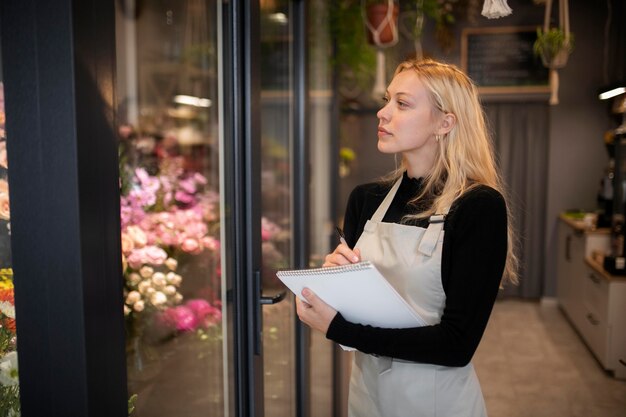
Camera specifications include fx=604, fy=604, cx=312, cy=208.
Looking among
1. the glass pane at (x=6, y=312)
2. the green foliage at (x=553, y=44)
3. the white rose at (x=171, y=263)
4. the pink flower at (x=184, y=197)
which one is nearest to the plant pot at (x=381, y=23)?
the green foliage at (x=553, y=44)

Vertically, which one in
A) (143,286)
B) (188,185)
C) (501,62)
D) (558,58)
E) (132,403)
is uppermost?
(501,62)

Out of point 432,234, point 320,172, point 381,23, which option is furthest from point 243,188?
point 381,23

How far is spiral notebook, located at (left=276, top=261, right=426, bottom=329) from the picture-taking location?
3.85 ft

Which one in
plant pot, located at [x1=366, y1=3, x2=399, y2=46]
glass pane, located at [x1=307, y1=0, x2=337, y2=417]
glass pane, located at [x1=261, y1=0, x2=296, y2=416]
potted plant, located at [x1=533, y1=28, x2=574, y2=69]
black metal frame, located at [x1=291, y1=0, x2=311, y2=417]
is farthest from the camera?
plant pot, located at [x1=366, y1=3, x2=399, y2=46]

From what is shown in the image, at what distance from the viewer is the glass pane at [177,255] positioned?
145cm

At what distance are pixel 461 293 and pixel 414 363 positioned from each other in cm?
25

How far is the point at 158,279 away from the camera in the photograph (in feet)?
5.04

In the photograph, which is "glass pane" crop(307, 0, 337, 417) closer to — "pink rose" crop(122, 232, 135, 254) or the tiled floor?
the tiled floor

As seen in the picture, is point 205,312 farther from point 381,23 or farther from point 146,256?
point 381,23

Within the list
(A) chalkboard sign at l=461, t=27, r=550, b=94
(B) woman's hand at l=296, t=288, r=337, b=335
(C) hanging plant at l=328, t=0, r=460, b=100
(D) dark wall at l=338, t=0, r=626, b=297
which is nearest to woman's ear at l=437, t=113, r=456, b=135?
(B) woman's hand at l=296, t=288, r=337, b=335

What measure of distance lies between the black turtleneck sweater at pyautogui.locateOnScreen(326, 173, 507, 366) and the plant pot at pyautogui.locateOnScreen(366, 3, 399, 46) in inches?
86.6

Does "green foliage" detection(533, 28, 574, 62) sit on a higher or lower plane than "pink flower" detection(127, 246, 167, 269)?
higher

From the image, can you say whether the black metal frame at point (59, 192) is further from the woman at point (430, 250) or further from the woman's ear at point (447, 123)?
the woman's ear at point (447, 123)

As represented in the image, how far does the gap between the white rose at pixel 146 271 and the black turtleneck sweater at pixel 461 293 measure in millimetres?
499
